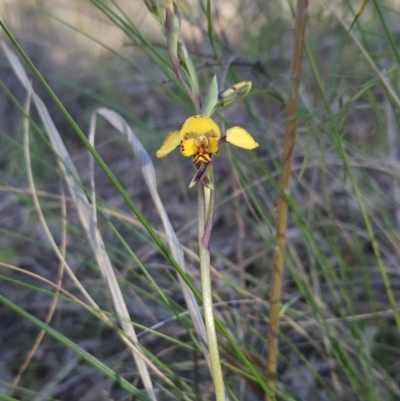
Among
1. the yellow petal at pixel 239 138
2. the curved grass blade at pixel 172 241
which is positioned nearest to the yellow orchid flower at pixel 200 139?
the yellow petal at pixel 239 138

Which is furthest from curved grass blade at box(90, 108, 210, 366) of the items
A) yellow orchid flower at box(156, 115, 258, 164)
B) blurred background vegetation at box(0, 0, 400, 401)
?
yellow orchid flower at box(156, 115, 258, 164)

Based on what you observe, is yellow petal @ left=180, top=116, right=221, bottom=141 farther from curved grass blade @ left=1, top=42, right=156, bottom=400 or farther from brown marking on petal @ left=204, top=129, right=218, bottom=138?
curved grass blade @ left=1, top=42, right=156, bottom=400

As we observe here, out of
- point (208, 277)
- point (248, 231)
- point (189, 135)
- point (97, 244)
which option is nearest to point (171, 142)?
point (189, 135)

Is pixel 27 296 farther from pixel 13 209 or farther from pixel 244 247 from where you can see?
pixel 244 247

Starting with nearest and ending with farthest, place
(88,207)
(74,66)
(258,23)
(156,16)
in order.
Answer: (156,16)
(88,207)
(258,23)
(74,66)

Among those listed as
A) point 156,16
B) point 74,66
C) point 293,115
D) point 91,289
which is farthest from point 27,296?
point 74,66
